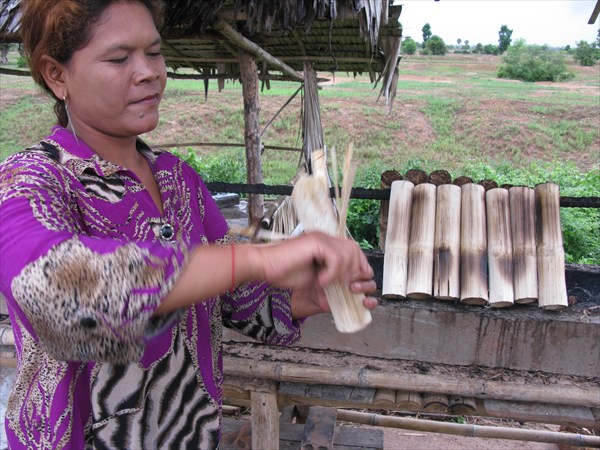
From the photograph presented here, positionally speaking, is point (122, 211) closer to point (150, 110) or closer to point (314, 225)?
point (150, 110)

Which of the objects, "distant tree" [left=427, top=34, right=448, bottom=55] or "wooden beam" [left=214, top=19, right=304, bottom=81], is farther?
"distant tree" [left=427, top=34, right=448, bottom=55]

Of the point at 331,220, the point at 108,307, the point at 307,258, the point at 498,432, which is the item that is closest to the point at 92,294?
the point at 108,307

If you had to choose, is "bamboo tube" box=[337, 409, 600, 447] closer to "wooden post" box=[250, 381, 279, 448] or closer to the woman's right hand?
"wooden post" box=[250, 381, 279, 448]

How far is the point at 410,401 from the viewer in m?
2.24

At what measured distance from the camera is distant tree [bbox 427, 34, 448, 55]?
165 feet

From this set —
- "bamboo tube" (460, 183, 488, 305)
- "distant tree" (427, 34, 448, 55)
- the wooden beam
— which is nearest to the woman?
"bamboo tube" (460, 183, 488, 305)

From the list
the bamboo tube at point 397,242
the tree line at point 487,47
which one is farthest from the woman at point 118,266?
the tree line at point 487,47

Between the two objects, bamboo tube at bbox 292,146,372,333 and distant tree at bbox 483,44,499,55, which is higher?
distant tree at bbox 483,44,499,55

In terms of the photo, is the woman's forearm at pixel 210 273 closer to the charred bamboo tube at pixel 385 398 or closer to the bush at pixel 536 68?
the charred bamboo tube at pixel 385 398

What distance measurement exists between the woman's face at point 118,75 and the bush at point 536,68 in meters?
37.9

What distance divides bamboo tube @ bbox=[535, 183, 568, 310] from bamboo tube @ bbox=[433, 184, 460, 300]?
365mm

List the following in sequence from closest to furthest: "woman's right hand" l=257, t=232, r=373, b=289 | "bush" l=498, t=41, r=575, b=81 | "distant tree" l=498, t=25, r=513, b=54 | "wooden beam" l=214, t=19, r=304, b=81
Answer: "woman's right hand" l=257, t=232, r=373, b=289
"wooden beam" l=214, t=19, r=304, b=81
"bush" l=498, t=41, r=575, b=81
"distant tree" l=498, t=25, r=513, b=54

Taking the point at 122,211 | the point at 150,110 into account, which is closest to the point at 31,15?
the point at 150,110

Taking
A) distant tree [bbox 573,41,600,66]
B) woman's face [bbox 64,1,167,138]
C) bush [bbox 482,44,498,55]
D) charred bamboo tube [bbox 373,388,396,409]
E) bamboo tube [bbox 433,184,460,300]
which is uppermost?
bush [bbox 482,44,498,55]
